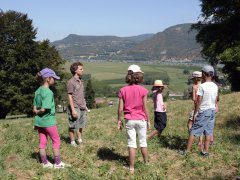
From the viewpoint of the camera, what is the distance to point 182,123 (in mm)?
15695

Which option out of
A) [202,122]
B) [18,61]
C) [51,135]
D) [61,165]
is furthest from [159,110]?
[18,61]

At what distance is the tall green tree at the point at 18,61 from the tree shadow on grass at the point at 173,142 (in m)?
29.6

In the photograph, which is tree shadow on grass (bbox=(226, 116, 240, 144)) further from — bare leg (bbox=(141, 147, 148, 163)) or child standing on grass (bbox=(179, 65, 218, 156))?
bare leg (bbox=(141, 147, 148, 163))

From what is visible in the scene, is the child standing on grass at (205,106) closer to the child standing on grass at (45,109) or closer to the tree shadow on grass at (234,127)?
the tree shadow on grass at (234,127)

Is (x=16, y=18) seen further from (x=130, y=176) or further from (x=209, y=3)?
(x=130, y=176)

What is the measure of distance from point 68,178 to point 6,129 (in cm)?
800

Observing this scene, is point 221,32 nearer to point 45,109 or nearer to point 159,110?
point 159,110

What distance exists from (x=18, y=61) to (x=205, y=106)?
35.4 meters

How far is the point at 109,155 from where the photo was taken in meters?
10.5

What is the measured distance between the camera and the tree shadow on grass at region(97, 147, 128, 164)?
10102mm

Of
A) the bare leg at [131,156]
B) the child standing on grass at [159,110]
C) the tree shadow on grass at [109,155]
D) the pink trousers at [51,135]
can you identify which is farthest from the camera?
the child standing on grass at [159,110]

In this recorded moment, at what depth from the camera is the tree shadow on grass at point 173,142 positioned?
11.4 m

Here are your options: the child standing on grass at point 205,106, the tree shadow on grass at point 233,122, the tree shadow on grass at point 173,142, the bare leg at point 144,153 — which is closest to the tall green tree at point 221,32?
the tree shadow on grass at point 233,122

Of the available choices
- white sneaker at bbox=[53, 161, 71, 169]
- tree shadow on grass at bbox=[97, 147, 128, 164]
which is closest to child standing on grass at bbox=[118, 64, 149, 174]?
tree shadow on grass at bbox=[97, 147, 128, 164]
